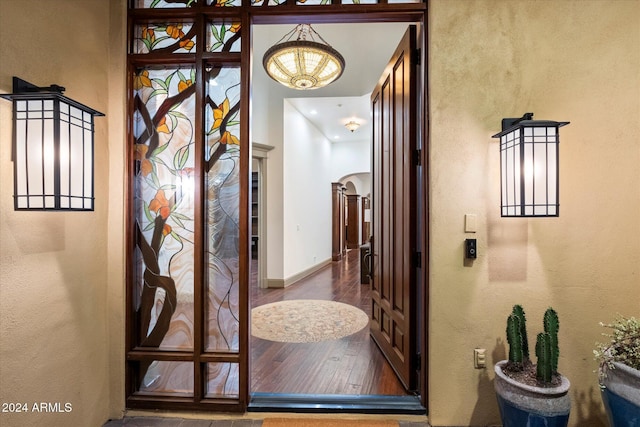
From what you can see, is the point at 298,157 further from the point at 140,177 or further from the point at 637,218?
the point at 637,218

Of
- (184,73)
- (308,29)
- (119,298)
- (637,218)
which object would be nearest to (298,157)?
(308,29)

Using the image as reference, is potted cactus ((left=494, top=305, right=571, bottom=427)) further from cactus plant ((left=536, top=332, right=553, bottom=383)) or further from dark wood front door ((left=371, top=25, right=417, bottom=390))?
dark wood front door ((left=371, top=25, right=417, bottom=390))

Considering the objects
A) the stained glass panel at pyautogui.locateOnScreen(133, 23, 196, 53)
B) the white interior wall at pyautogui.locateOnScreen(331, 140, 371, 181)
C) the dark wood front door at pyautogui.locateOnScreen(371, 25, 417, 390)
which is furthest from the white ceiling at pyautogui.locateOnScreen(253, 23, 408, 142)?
the white interior wall at pyautogui.locateOnScreen(331, 140, 371, 181)

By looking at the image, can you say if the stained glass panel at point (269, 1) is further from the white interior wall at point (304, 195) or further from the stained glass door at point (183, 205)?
the white interior wall at point (304, 195)

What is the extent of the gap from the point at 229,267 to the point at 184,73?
4.44ft

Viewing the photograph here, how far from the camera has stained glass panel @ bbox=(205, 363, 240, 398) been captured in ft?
6.54

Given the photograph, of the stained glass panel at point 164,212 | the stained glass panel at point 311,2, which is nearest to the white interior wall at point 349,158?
the stained glass panel at point 311,2

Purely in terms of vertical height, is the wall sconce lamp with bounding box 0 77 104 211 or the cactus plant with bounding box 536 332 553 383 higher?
the wall sconce lamp with bounding box 0 77 104 211

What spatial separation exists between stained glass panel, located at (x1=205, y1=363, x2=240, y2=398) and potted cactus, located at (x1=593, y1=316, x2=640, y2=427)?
6.69 ft

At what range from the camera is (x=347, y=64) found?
12.6 feet

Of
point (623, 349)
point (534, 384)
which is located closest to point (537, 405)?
point (534, 384)

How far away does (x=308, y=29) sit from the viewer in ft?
10.7

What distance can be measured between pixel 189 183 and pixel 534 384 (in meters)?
2.28

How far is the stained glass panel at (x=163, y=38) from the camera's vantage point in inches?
79.7
